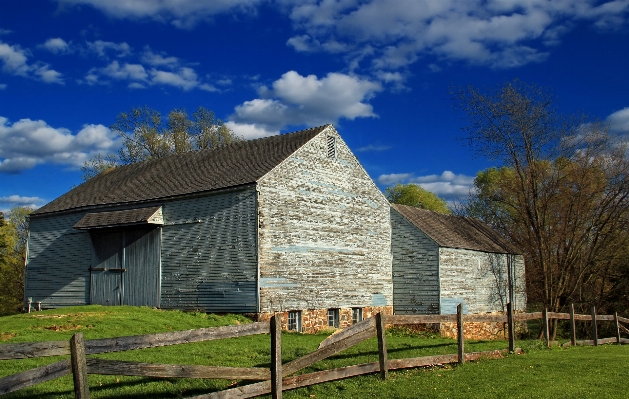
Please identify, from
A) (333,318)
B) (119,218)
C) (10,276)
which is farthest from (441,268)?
(10,276)

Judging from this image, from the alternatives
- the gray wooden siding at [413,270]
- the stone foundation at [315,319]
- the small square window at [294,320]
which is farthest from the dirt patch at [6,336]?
the gray wooden siding at [413,270]

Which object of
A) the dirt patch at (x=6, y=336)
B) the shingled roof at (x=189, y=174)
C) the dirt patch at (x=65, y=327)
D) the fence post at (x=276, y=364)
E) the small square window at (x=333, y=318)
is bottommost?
the small square window at (x=333, y=318)

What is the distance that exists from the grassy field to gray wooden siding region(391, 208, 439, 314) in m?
10.1

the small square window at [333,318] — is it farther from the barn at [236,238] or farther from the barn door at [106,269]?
the barn door at [106,269]

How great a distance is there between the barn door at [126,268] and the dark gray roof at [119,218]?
64 centimetres

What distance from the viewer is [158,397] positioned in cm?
938

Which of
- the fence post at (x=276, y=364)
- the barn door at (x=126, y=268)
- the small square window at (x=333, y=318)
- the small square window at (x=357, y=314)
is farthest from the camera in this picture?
the small square window at (x=357, y=314)

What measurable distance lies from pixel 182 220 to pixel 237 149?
566 cm

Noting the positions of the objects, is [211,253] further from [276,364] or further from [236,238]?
[276,364]

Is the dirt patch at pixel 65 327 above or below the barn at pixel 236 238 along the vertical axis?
below

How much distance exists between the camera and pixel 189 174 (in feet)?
87.9

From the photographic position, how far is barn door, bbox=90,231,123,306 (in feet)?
83.0

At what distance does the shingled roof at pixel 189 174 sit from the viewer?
79.3 feet

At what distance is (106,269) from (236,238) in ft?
23.1
